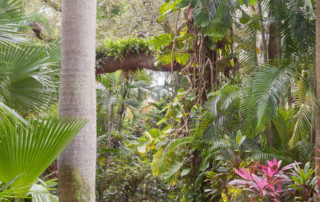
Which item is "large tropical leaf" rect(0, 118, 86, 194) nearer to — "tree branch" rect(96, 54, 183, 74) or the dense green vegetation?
the dense green vegetation

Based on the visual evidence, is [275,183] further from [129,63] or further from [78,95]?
[129,63]

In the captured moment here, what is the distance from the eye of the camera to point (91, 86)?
3422mm

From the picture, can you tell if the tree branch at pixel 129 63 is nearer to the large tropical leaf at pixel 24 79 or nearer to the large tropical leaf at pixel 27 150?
the large tropical leaf at pixel 24 79

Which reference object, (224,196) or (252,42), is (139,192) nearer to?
(224,196)

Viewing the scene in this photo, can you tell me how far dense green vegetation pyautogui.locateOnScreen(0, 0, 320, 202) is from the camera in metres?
2.89

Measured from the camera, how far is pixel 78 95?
330cm

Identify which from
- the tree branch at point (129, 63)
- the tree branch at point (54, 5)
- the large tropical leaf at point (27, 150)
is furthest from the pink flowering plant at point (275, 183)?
the tree branch at point (54, 5)

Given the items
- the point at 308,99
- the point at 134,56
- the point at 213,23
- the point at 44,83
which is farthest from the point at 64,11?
the point at 134,56

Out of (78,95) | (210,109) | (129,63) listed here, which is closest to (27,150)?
(78,95)

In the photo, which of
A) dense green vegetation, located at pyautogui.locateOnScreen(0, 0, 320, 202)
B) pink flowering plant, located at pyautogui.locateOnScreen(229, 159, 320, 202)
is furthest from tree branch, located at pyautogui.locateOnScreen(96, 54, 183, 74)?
pink flowering plant, located at pyautogui.locateOnScreen(229, 159, 320, 202)

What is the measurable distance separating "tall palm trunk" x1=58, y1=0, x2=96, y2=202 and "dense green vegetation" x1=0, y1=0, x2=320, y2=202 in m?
0.22

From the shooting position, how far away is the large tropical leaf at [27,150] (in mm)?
2336

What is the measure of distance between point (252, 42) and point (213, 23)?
2.00 feet

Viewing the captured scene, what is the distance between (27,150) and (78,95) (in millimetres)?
1014
